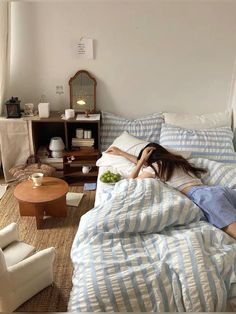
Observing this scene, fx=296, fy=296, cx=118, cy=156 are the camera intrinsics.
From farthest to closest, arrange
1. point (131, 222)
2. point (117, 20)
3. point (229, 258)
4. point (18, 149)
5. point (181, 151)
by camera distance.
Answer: point (18, 149)
point (117, 20)
point (181, 151)
point (131, 222)
point (229, 258)

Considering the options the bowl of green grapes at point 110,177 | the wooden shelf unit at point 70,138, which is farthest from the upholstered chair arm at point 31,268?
the wooden shelf unit at point 70,138

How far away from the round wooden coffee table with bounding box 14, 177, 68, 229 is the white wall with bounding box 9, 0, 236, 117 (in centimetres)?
102

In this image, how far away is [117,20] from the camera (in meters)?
2.81

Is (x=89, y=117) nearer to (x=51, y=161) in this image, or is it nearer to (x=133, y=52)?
(x=51, y=161)

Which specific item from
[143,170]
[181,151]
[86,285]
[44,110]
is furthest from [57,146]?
[86,285]

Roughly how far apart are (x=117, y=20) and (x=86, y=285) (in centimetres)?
240

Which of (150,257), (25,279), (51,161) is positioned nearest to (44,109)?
(51,161)

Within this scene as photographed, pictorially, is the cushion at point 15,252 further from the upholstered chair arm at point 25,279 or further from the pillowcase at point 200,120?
the pillowcase at point 200,120

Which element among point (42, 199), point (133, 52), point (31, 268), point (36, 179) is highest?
point (133, 52)

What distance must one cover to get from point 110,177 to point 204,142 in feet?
3.13

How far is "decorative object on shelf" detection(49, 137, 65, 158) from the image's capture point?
2.96 m

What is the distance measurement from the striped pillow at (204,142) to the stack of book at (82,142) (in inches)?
28.4

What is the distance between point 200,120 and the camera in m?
2.97

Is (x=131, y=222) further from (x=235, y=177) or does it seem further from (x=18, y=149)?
(x=18, y=149)
